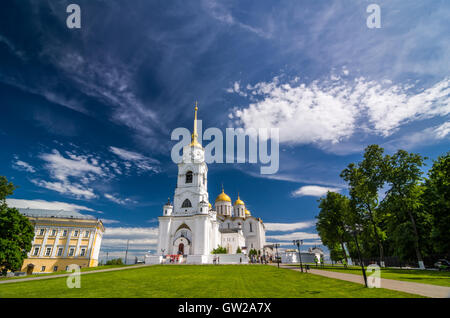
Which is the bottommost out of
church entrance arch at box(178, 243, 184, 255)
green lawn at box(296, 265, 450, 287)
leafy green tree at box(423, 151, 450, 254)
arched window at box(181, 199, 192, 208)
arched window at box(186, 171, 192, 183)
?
green lawn at box(296, 265, 450, 287)

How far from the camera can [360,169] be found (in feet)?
102

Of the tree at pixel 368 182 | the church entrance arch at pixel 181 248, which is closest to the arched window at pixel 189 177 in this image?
the church entrance arch at pixel 181 248

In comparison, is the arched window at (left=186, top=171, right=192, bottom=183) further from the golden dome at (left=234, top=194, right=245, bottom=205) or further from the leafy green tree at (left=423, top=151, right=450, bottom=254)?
the leafy green tree at (left=423, top=151, right=450, bottom=254)

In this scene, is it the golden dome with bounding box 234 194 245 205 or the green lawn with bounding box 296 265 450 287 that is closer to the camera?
the green lawn with bounding box 296 265 450 287

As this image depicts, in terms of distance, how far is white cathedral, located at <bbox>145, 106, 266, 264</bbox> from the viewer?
43.9 m

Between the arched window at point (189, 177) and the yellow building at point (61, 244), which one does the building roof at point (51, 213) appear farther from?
the arched window at point (189, 177)

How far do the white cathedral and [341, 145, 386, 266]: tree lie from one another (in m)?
22.4

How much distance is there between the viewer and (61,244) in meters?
43.2

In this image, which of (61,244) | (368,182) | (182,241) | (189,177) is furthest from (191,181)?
(368,182)

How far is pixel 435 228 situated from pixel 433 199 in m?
5.46

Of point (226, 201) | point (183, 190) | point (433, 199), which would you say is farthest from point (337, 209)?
point (226, 201)

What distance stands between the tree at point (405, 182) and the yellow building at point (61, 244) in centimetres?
5283

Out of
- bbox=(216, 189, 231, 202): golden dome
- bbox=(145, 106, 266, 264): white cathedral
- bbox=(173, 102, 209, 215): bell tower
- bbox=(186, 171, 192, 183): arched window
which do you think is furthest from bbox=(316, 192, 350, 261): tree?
bbox=(216, 189, 231, 202): golden dome
